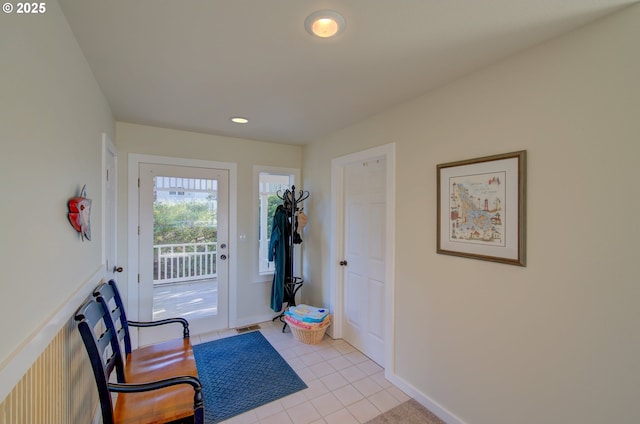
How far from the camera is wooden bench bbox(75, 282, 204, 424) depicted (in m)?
1.29

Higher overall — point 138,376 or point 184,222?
point 184,222

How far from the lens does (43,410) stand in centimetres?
104

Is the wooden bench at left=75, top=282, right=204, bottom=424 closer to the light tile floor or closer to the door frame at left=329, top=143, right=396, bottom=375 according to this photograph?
the light tile floor

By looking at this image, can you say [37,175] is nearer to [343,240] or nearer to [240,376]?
[240,376]

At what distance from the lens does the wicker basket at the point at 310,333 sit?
9.91ft

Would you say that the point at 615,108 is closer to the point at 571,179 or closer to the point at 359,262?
the point at 571,179

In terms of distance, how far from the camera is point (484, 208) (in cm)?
172

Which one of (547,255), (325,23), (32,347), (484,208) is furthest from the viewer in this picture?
(484,208)

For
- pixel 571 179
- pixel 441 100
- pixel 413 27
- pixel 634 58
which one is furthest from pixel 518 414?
pixel 413 27

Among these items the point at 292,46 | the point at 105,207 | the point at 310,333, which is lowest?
the point at 310,333

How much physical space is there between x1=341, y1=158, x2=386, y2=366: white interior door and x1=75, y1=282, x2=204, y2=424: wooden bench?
5.53ft

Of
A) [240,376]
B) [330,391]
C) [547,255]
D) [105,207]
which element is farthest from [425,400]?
[105,207]

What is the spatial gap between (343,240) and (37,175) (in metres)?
2.58

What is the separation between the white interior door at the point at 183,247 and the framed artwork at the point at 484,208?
250 centimetres
